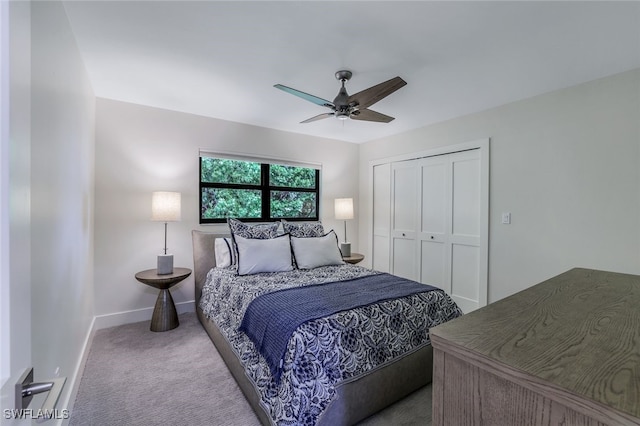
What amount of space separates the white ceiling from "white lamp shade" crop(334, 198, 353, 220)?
5.73 feet

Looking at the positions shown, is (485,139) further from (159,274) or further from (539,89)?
(159,274)

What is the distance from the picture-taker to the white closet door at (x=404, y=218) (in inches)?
159

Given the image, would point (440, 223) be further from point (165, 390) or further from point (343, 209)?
point (165, 390)

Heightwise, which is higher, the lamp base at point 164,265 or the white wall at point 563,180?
the white wall at point 563,180

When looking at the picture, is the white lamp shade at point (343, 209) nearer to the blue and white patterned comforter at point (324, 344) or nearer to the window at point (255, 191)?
A: the window at point (255, 191)

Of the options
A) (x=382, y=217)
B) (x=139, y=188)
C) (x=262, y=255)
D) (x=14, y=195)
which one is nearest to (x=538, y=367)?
(x=14, y=195)

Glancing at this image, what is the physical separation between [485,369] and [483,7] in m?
1.89

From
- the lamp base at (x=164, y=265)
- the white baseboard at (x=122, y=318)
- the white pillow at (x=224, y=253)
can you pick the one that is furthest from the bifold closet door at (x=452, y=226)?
the white baseboard at (x=122, y=318)

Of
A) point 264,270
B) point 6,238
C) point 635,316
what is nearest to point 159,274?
point 264,270

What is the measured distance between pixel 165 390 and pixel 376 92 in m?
2.61

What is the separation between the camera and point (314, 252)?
3033mm

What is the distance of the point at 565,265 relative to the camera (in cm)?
262

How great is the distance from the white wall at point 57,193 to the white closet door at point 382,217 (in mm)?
3650

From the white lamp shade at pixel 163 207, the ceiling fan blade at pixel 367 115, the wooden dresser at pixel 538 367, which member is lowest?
the wooden dresser at pixel 538 367
